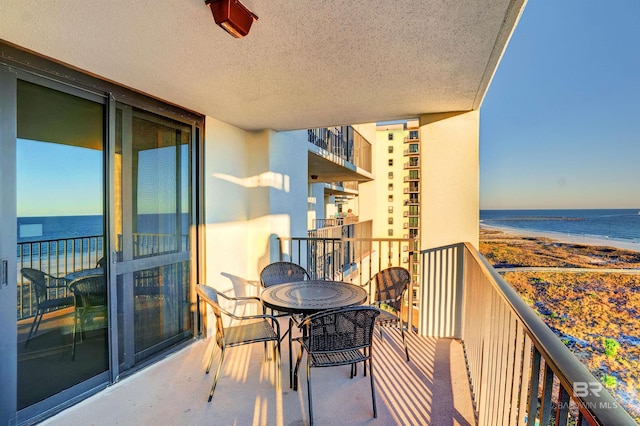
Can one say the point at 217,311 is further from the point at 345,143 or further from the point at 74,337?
the point at 345,143

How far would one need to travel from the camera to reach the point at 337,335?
2061 millimetres

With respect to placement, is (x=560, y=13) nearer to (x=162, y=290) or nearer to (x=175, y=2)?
(x=175, y=2)

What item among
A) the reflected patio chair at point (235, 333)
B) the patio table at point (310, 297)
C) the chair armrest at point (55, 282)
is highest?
the chair armrest at point (55, 282)

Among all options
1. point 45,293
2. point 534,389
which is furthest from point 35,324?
point 534,389

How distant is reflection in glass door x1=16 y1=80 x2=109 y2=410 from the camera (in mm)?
1993

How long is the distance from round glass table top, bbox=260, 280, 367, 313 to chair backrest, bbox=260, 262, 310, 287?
514mm

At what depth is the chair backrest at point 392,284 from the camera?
116 inches

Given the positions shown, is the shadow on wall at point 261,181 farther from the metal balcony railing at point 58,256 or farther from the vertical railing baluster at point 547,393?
the vertical railing baluster at point 547,393

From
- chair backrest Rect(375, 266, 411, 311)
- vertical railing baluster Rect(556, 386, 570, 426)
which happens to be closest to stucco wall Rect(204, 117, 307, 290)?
chair backrest Rect(375, 266, 411, 311)

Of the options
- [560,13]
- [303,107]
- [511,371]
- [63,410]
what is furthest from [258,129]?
[560,13]

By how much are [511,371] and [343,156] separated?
7116 millimetres

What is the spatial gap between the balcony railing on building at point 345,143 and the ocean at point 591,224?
8587mm

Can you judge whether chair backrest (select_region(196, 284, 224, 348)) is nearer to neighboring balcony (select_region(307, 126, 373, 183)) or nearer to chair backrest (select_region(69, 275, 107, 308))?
chair backrest (select_region(69, 275, 107, 308))

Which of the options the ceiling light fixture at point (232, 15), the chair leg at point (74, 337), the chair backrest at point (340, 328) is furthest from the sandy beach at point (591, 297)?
the chair leg at point (74, 337)
